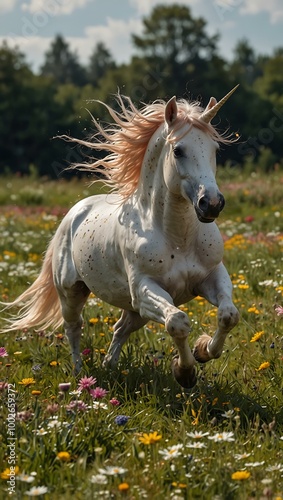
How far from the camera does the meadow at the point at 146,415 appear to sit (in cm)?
341

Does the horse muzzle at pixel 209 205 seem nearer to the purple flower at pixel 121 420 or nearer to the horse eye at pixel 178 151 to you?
the horse eye at pixel 178 151

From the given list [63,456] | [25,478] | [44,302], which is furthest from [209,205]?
[44,302]

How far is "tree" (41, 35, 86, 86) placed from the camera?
106m

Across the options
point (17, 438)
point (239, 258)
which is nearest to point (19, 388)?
point (17, 438)

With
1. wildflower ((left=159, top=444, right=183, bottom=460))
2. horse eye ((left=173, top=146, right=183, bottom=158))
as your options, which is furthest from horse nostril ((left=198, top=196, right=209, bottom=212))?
wildflower ((left=159, top=444, right=183, bottom=460))

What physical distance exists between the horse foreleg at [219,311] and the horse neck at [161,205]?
0.32 meters

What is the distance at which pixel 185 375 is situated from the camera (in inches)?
185

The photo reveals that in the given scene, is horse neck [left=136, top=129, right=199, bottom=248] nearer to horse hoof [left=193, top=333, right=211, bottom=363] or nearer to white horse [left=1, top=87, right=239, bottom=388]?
white horse [left=1, top=87, right=239, bottom=388]

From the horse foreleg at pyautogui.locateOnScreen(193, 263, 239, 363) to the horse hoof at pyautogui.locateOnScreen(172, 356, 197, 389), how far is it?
17 cm

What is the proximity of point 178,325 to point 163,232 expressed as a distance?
28.8 inches

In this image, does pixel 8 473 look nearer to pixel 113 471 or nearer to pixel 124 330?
pixel 113 471

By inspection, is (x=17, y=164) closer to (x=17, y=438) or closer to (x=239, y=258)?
(x=239, y=258)

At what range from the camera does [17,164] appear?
53031 millimetres

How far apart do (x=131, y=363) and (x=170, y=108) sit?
1.94 metres
